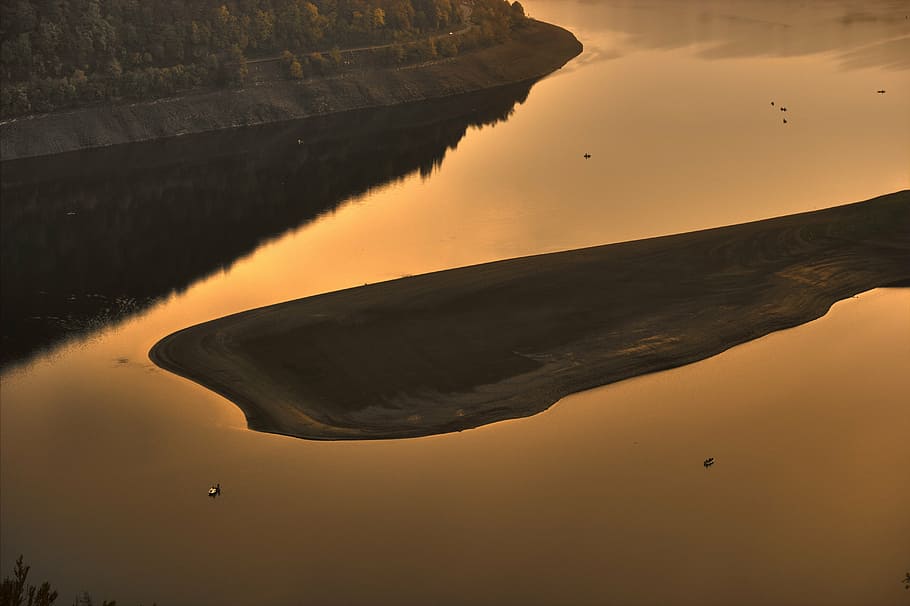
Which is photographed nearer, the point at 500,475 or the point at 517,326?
the point at 500,475

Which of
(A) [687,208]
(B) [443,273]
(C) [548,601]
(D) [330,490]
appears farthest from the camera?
(A) [687,208]

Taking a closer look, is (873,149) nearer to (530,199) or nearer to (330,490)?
(530,199)

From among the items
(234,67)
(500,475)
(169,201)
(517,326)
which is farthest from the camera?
(234,67)

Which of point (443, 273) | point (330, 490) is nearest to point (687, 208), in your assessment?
point (443, 273)

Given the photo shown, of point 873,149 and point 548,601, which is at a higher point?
point 873,149

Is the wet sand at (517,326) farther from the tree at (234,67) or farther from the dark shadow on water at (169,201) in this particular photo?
the tree at (234,67)

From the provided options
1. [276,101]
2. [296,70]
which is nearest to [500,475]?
[276,101]

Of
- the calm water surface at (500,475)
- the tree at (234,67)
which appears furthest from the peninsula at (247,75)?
the calm water surface at (500,475)

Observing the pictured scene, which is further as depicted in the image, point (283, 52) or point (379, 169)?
point (283, 52)

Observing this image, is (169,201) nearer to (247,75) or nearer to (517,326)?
(247,75)
